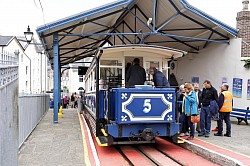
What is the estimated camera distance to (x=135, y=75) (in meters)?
8.66

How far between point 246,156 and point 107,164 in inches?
118

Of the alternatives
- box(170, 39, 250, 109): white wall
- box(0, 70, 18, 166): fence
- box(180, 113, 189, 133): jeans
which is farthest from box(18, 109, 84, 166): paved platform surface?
box(170, 39, 250, 109): white wall

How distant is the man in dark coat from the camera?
8.63 m

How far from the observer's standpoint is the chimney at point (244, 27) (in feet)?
45.8

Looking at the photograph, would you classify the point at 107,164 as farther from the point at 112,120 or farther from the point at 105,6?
the point at 105,6

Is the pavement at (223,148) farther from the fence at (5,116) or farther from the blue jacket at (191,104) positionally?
the fence at (5,116)

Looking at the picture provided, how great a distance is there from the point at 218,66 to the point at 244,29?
7.46 feet

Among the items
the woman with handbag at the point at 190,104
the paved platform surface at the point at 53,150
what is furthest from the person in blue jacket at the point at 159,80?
the paved platform surface at the point at 53,150

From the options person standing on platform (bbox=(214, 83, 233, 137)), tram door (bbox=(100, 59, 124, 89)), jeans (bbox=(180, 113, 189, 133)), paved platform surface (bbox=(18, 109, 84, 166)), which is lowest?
paved platform surface (bbox=(18, 109, 84, 166))

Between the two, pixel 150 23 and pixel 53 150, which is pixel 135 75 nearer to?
pixel 53 150

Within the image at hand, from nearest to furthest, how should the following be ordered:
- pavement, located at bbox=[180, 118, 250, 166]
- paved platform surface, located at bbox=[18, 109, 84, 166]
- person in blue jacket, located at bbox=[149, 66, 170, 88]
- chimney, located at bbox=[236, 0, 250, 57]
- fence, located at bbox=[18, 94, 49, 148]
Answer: pavement, located at bbox=[180, 118, 250, 166], paved platform surface, located at bbox=[18, 109, 84, 166], fence, located at bbox=[18, 94, 49, 148], person in blue jacket, located at bbox=[149, 66, 170, 88], chimney, located at bbox=[236, 0, 250, 57]

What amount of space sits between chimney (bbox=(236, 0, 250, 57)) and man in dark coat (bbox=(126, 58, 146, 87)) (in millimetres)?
7128

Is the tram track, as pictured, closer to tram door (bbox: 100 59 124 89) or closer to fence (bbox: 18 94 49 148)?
tram door (bbox: 100 59 124 89)

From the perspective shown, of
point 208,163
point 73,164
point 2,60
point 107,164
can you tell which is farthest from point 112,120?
point 2,60
